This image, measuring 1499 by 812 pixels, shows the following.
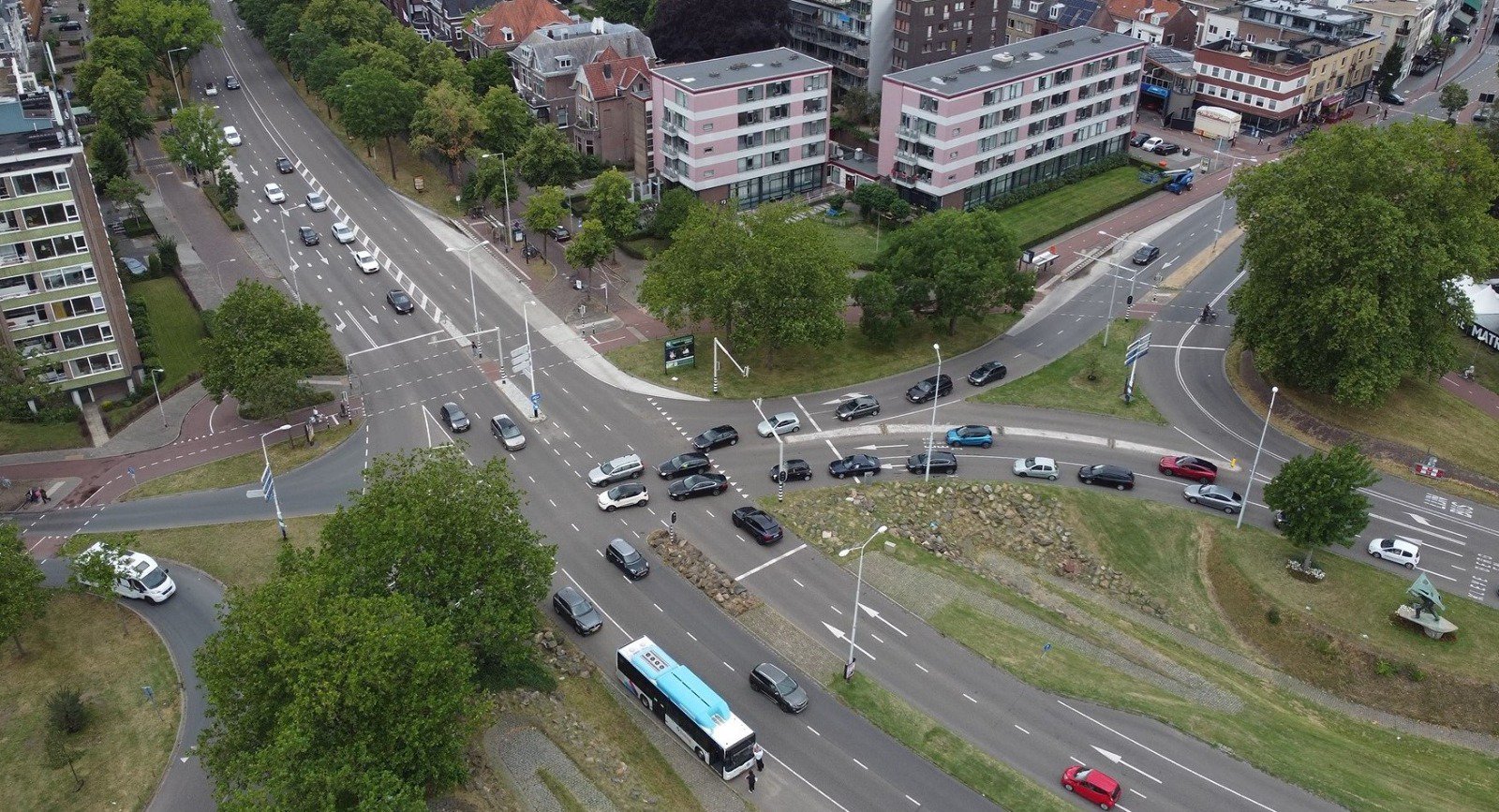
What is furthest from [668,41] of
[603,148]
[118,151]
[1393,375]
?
[1393,375]

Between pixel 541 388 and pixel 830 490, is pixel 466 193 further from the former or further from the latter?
pixel 830 490

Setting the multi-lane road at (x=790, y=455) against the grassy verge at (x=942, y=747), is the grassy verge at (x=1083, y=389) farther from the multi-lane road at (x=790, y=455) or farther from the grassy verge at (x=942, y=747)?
the grassy verge at (x=942, y=747)

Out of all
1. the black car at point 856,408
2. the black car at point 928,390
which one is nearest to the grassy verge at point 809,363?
the black car at point 928,390

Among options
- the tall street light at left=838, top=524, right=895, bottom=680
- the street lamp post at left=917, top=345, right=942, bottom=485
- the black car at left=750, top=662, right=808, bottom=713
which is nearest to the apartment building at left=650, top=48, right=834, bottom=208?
the street lamp post at left=917, top=345, right=942, bottom=485

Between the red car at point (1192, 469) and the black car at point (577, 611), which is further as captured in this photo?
the red car at point (1192, 469)

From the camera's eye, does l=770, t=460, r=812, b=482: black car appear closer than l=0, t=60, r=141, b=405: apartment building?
No

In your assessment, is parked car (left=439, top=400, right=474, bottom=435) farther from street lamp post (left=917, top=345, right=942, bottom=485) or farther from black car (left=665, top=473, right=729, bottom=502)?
street lamp post (left=917, top=345, right=942, bottom=485)

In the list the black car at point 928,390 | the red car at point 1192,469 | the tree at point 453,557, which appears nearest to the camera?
the tree at point 453,557
